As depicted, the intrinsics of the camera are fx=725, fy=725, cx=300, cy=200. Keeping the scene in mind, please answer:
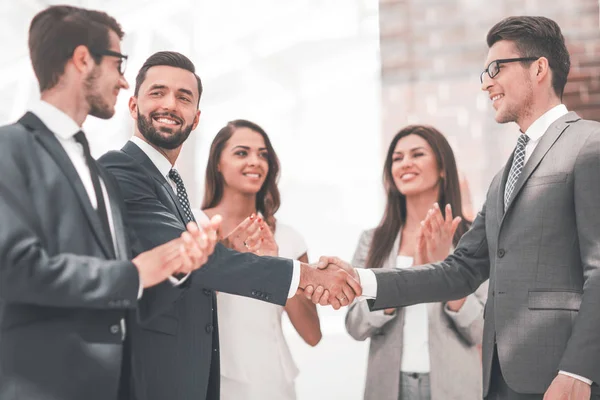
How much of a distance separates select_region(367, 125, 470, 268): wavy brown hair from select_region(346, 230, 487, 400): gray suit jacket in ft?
1.15

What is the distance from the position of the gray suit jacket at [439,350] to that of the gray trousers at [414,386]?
0.12ft

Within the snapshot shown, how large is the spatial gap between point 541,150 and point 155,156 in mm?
1362

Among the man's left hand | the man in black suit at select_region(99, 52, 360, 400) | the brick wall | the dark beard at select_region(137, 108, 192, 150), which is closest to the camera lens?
the man's left hand

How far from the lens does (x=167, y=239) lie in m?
2.37

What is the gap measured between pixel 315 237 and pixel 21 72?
84.0 inches

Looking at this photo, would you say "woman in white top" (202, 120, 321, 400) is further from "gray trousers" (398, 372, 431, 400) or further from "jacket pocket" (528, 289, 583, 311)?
"jacket pocket" (528, 289, 583, 311)

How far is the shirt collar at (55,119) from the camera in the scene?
1.90 m

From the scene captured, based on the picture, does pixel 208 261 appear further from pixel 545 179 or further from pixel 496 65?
pixel 496 65

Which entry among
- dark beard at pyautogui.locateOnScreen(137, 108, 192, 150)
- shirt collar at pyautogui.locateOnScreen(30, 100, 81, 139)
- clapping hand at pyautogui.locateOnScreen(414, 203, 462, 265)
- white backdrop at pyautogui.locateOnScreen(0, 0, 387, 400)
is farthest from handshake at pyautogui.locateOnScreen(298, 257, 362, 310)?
white backdrop at pyautogui.locateOnScreen(0, 0, 387, 400)

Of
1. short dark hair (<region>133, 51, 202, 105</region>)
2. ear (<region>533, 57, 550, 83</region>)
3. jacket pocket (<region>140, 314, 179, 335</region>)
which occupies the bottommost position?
jacket pocket (<region>140, 314, 179, 335</region>)

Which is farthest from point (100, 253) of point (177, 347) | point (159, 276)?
point (177, 347)

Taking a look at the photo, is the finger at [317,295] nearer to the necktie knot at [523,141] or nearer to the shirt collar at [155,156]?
the shirt collar at [155,156]

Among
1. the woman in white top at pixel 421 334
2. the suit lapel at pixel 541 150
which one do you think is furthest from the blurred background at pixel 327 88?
the suit lapel at pixel 541 150

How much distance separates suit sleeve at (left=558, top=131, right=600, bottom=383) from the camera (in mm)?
2207
